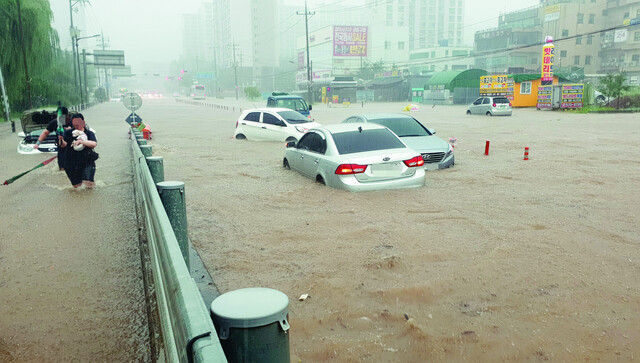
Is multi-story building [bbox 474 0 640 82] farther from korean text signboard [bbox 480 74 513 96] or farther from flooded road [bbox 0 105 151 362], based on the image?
flooded road [bbox 0 105 151 362]

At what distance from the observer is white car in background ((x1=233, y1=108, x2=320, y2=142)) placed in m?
19.1

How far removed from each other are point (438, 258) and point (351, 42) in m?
127

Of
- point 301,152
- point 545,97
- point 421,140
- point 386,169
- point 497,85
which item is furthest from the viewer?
point 497,85

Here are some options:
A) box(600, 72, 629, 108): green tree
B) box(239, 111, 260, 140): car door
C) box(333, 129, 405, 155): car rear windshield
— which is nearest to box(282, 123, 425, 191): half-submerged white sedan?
box(333, 129, 405, 155): car rear windshield

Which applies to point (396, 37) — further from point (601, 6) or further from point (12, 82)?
point (12, 82)

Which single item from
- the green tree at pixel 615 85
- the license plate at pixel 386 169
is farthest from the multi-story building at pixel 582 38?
the license plate at pixel 386 169

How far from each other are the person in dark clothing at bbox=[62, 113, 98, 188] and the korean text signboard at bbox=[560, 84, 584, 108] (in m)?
39.3

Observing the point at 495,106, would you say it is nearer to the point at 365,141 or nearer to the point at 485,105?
the point at 485,105

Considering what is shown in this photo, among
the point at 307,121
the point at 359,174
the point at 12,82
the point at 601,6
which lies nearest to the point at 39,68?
the point at 12,82

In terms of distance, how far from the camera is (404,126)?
1259 cm

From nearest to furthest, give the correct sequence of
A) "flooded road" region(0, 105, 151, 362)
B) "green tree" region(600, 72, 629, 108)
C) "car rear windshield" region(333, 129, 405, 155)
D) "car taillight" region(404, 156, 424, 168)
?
1. "flooded road" region(0, 105, 151, 362)
2. "car taillight" region(404, 156, 424, 168)
3. "car rear windshield" region(333, 129, 405, 155)
4. "green tree" region(600, 72, 629, 108)

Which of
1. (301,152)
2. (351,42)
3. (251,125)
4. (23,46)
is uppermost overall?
(351,42)

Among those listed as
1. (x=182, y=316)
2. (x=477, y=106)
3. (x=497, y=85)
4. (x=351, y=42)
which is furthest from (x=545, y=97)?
(x=351, y=42)

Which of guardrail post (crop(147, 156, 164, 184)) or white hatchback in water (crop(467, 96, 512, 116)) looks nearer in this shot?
guardrail post (crop(147, 156, 164, 184))
